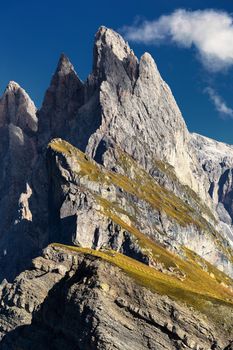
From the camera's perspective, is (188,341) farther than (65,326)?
No

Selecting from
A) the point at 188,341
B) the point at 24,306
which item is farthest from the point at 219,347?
the point at 24,306

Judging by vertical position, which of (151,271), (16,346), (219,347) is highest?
(151,271)

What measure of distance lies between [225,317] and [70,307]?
19950 millimetres

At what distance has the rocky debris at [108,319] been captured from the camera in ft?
245

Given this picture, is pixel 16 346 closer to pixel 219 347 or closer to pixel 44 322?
pixel 44 322

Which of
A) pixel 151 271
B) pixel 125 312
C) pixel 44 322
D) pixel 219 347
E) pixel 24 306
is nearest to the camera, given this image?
pixel 219 347

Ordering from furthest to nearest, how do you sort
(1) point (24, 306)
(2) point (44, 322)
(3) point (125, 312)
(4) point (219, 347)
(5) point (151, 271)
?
(5) point (151, 271), (1) point (24, 306), (2) point (44, 322), (3) point (125, 312), (4) point (219, 347)

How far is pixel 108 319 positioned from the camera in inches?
3002

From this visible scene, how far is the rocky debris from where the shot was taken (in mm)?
74688

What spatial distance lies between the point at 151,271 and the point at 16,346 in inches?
4050

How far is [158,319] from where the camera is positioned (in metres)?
76.7

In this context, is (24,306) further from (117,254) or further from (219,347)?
(117,254)

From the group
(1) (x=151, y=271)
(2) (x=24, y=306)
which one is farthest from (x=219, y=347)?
(1) (x=151, y=271)

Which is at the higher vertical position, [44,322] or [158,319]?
[158,319]
